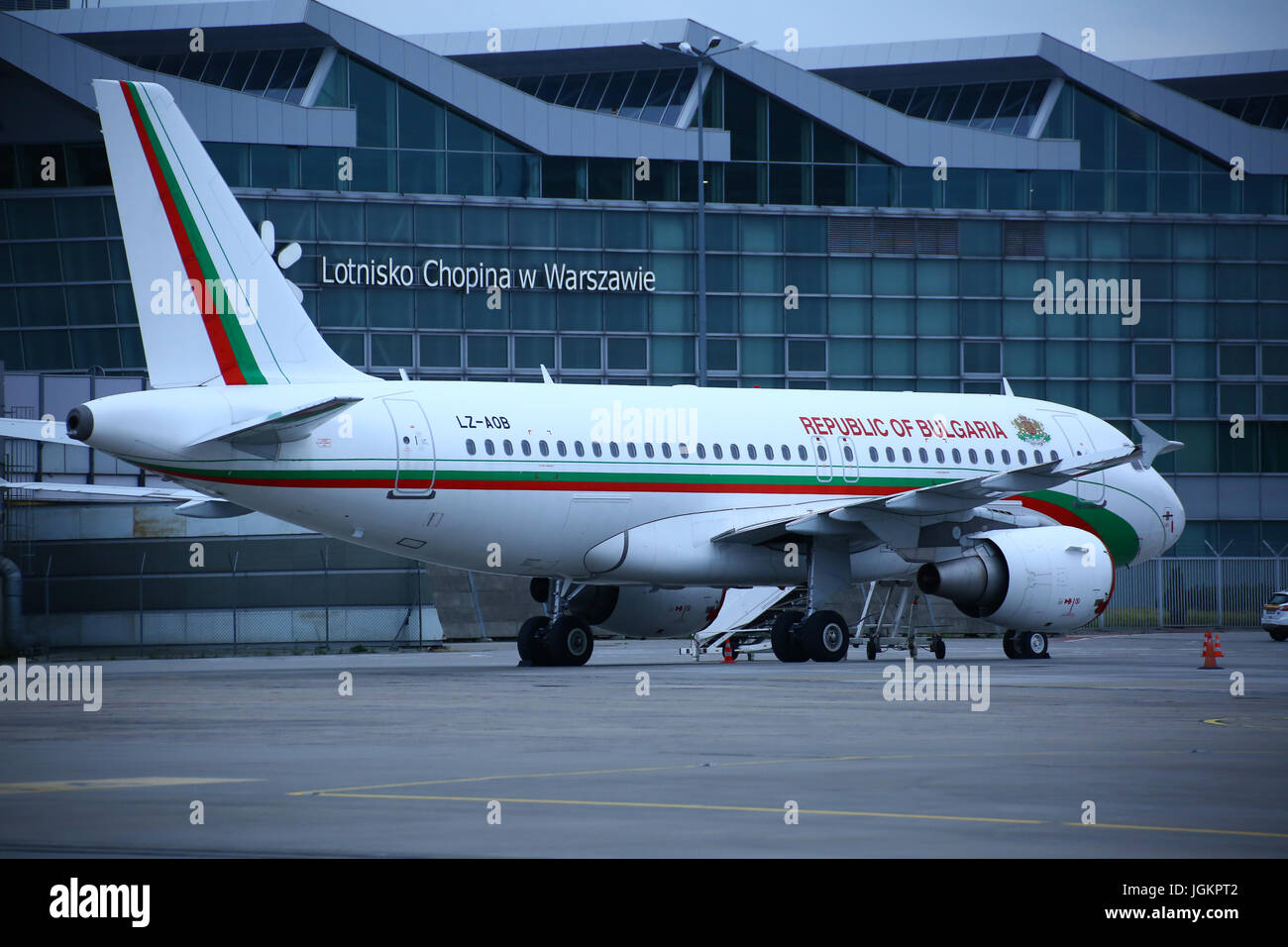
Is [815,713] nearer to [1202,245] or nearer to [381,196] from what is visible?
[381,196]

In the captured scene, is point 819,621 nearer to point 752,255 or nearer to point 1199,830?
point 1199,830

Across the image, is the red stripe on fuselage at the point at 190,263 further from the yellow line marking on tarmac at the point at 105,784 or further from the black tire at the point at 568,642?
the yellow line marking on tarmac at the point at 105,784

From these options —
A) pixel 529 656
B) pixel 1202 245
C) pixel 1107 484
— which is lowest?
pixel 529 656

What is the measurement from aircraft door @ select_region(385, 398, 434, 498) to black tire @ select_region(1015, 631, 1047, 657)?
36.4 ft

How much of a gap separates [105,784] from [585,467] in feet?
55.3

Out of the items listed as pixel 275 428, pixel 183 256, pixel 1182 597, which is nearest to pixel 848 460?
pixel 275 428

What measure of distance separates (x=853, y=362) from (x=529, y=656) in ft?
136

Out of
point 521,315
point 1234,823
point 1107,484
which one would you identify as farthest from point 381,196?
point 1234,823

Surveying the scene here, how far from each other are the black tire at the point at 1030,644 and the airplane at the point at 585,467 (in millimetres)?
55

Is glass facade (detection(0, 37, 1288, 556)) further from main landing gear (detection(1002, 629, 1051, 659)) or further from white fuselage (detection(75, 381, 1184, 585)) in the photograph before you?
main landing gear (detection(1002, 629, 1051, 659))

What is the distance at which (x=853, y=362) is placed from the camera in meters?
68.4

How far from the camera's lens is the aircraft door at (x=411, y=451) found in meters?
25.4

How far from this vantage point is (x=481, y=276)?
65500 mm

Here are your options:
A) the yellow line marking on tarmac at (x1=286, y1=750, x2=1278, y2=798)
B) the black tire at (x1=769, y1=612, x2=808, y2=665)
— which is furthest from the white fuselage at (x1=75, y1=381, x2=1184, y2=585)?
the yellow line marking on tarmac at (x1=286, y1=750, x2=1278, y2=798)
